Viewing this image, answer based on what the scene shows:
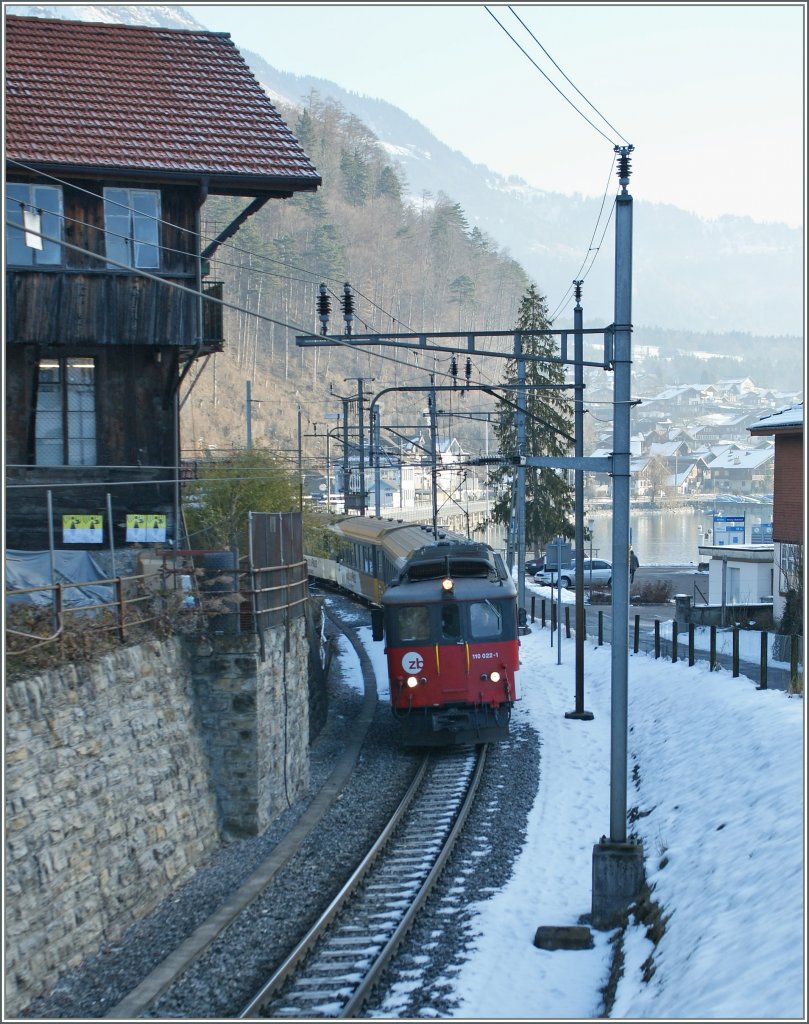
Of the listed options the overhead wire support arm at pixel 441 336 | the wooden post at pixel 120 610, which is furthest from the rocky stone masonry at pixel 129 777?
the overhead wire support arm at pixel 441 336

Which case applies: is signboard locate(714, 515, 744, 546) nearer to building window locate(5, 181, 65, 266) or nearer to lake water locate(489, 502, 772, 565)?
lake water locate(489, 502, 772, 565)

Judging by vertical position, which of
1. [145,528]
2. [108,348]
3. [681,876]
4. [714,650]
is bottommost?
[681,876]

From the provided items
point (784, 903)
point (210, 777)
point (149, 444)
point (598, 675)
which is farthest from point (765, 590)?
point (784, 903)

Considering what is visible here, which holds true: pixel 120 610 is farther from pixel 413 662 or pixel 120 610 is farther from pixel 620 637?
pixel 413 662

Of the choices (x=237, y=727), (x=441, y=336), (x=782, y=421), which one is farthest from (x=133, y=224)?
(x=782, y=421)

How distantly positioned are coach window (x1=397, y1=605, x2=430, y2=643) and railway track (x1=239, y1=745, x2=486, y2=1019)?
7.32 feet

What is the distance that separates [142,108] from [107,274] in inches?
138

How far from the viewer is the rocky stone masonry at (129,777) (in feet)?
35.1

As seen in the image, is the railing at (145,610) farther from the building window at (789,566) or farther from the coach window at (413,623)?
the building window at (789,566)

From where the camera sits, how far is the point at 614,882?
12.1 meters

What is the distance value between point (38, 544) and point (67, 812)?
10.5m

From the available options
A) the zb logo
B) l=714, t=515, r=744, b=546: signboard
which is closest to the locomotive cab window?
the zb logo

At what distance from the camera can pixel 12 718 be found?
1077cm

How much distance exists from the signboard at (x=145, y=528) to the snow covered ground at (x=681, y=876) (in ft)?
25.6
